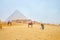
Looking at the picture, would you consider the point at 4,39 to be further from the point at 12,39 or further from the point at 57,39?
the point at 57,39

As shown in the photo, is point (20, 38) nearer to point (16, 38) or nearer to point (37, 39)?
point (16, 38)

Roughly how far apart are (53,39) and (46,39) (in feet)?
0.81

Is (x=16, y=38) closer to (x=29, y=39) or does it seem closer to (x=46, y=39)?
(x=29, y=39)

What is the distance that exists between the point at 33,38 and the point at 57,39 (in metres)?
0.80

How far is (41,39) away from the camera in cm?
472

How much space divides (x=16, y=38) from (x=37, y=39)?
67cm

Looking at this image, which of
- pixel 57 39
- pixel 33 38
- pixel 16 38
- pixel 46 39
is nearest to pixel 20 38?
pixel 16 38

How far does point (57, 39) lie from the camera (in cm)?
486

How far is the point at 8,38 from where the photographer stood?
15.4ft

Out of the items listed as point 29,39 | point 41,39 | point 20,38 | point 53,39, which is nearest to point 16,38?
point 20,38

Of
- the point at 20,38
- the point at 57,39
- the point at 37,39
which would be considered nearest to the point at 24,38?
the point at 20,38

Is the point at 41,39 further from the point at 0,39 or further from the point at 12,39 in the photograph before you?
the point at 0,39

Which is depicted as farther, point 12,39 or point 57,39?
point 57,39

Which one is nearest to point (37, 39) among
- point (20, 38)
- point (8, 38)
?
point (20, 38)
